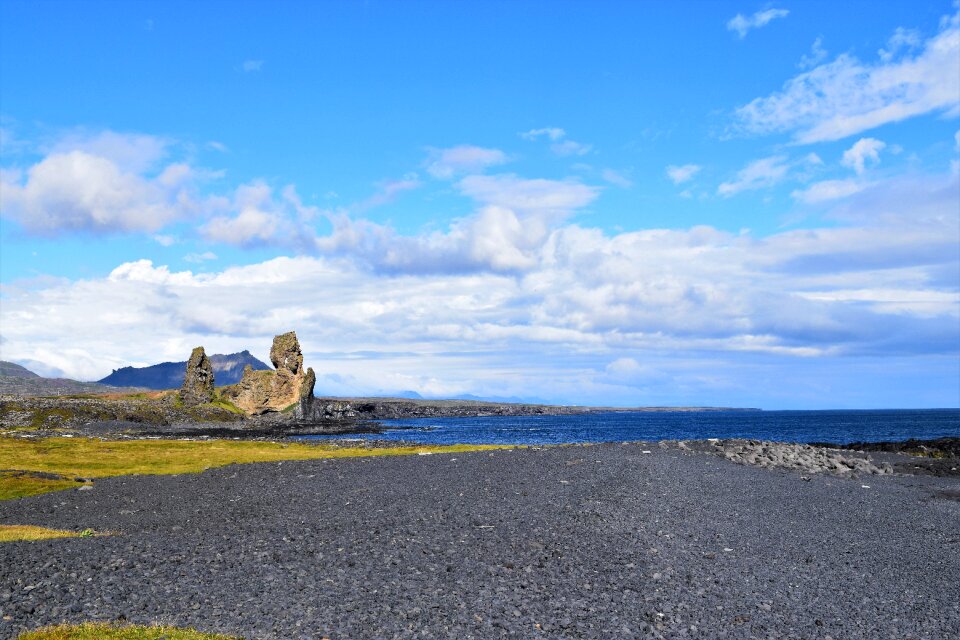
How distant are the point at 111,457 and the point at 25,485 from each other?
1999 cm

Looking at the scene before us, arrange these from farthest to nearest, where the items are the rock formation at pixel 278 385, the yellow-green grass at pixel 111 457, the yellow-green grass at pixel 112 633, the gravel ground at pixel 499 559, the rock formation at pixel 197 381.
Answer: the rock formation at pixel 278 385 < the rock formation at pixel 197 381 < the yellow-green grass at pixel 111 457 < the gravel ground at pixel 499 559 < the yellow-green grass at pixel 112 633

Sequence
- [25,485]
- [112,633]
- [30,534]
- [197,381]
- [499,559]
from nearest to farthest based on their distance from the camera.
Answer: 1. [112,633]
2. [499,559]
3. [30,534]
4. [25,485]
5. [197,381]

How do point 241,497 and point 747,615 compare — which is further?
point 241,497

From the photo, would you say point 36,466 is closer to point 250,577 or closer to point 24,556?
point 24,556

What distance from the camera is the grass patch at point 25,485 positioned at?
119 feet

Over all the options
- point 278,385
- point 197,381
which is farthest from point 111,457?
point 197,381

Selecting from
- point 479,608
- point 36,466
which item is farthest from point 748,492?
point 36,466

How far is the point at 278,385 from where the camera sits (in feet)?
536

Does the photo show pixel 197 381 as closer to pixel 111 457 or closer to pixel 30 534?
pixel 111 457

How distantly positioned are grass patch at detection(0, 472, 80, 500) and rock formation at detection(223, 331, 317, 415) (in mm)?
120600

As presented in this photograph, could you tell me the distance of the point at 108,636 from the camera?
13.3 m

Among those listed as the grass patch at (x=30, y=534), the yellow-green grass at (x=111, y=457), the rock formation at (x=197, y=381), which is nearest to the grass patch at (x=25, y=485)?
the yellow-green grass at (x=111, y=457)

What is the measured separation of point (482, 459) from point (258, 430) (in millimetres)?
92185

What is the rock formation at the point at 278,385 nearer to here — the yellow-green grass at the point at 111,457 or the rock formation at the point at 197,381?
the rock formation at the point at 197,381
